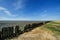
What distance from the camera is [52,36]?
9.87 m

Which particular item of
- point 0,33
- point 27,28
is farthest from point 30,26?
point 0,33

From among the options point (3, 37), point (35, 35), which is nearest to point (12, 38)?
point (3, 37)

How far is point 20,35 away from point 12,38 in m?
0.67

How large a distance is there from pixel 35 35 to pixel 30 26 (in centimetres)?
148

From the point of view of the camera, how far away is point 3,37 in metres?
9.19

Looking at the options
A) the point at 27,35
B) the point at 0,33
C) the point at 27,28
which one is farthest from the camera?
the point at 27,28

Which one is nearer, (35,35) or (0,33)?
(0,33)

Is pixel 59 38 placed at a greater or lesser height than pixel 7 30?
lesser

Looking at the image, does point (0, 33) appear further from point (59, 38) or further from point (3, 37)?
point (59, 38)

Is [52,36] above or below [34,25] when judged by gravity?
below

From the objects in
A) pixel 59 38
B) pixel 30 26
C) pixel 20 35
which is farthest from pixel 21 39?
pixel 59 38

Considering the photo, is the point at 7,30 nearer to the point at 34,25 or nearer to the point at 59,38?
the point at 34,25

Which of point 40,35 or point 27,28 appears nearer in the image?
point 40,35

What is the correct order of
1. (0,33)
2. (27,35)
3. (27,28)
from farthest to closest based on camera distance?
(27,28)
(27,35)
(0,33)
